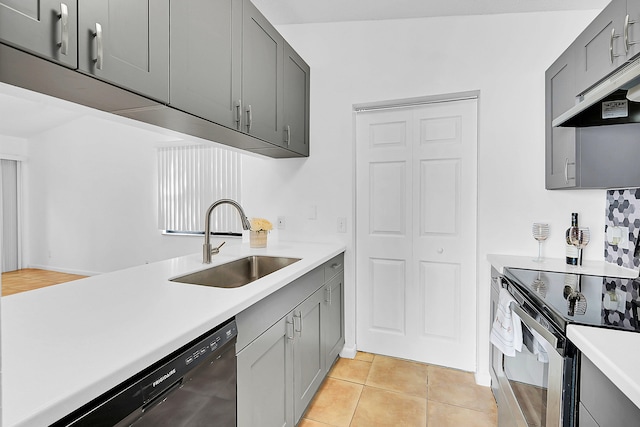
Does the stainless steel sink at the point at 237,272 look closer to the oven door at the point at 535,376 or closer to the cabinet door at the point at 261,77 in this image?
the cabinet door at the point at 261,77

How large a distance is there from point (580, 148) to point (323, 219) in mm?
1713

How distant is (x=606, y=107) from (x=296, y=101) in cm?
183

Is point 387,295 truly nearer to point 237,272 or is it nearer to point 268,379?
point 237,272

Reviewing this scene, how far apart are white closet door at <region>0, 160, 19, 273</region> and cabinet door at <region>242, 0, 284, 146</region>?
5.90m

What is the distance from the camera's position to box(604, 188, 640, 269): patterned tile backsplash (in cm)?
192

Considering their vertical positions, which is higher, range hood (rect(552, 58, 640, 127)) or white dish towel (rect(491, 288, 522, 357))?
range hood (rect(552, 58, 640, 127))

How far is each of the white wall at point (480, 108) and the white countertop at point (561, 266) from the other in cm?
11

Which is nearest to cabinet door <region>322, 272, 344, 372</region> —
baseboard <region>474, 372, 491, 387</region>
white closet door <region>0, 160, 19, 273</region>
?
baseboard <region>474, 372, 491, 387</region>

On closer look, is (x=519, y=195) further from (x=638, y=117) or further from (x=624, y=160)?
(x=638, y=117)

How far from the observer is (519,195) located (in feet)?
7.80

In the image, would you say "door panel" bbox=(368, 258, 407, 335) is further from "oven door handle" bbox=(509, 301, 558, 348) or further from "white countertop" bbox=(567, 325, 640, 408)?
"white countertop" bbox=(567, 325, 640, 408)

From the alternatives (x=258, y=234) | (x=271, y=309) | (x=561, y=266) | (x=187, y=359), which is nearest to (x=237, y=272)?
(x=258, y=234)

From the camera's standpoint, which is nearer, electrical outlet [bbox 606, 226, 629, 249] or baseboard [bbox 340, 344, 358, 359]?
electrical outlet [bbox 606, 226, 629, 249]

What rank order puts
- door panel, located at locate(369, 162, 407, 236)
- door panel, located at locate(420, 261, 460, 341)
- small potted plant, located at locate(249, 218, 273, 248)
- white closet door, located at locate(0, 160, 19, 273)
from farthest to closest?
white closet door, located at locate(0, 160, 19, 273)
door panel, located at locate(369, 162, 407, 236)
door panel, located at locate(420, 261, 460, 341)
small potted plant, located at locate(249, 218, 273, 248)
